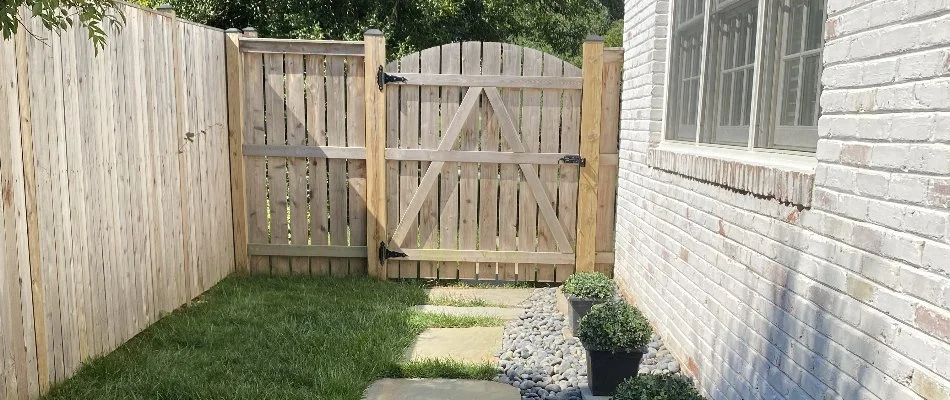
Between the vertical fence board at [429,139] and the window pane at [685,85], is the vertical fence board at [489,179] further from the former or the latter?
the window pane at [685,85]

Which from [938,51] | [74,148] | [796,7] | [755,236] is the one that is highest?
[796,7]

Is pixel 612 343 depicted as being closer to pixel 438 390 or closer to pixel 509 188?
pixel 438 390

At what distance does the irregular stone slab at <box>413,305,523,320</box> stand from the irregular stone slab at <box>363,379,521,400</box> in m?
1.23

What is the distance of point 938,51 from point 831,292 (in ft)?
2.58

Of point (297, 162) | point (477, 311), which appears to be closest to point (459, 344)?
point (477, 311)

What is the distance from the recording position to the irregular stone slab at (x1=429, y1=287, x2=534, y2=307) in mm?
5301

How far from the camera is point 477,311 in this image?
196 inches

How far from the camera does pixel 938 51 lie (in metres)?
1.64

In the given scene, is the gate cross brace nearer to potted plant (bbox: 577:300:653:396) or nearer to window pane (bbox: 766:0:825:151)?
potted plant (bbox: 577:300:653:396)

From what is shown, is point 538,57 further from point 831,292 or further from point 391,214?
point 831,292

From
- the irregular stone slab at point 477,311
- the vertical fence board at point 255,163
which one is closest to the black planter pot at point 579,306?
the irregular stone slab at point 477,311

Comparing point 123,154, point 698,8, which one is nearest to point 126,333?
point 123,154

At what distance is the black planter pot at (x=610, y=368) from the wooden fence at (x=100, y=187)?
2626 mm

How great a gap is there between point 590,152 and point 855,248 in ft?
11.6
